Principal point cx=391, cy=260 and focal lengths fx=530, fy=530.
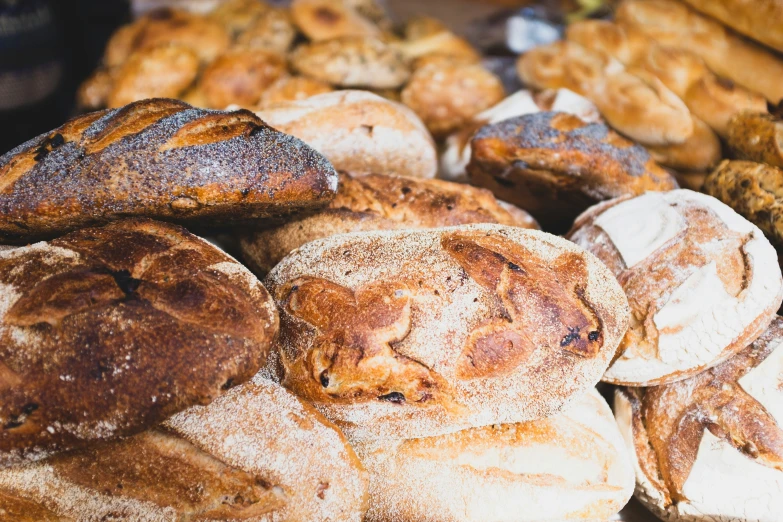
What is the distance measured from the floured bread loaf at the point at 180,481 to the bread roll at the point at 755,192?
1.20 meters

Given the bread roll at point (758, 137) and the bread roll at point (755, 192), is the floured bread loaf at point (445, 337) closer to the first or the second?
the bread roll at point (755, 192)

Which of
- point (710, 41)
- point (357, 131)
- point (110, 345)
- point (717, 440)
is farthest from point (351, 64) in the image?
point (717, 440)

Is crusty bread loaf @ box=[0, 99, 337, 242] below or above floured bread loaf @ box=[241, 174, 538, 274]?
above

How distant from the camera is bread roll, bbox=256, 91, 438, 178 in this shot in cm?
153

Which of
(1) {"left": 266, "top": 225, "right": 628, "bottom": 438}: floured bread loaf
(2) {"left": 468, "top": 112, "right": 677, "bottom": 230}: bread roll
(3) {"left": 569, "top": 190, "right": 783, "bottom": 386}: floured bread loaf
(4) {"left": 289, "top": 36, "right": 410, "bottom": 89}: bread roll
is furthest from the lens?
(4) {"left": 289, "top": 36, "right": 410, "bottom": 89}: bread roll

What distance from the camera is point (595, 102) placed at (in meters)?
1.81

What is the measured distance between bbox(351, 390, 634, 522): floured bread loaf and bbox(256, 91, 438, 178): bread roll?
75cm

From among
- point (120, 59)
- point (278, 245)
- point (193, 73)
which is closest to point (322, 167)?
point (278, 245)

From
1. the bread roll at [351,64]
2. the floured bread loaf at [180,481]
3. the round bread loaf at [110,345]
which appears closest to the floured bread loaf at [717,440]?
the floured bread loaf at [180,481]

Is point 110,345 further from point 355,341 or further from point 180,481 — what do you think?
point 355,341

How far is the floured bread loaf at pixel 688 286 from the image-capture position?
1.12 metres

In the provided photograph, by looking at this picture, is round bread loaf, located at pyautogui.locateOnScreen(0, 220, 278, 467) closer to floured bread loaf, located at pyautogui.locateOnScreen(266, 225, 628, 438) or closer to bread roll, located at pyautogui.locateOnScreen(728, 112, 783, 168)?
floured bread loaf, located at pyautogui.locateOnScreen(266, 225, 628, 438)

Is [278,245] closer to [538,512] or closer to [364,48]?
[538,512]

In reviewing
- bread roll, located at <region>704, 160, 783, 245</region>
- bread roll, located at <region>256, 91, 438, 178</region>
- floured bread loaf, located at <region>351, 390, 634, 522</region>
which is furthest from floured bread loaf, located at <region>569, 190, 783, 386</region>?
bread roll, located at <region>256, 91, 438, 178</region>
